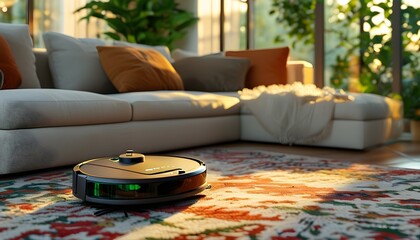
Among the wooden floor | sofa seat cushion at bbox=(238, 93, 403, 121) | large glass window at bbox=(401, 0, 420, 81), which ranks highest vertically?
large glass window at bbox=(401, 0, 420, 81)

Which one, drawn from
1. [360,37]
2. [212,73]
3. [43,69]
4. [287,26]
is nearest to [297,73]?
[212,73]

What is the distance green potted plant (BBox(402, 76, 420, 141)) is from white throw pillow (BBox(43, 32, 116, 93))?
2.49 metres

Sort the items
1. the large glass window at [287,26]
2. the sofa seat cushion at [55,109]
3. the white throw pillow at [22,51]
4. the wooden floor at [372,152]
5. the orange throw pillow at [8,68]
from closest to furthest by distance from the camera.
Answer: the sofa seat cushion at [55,109]
the orange throw pillow at [8,68]
the wooden floor at [372,152]
the white throw pillow at [22,51]
the large glass window at [287,26]

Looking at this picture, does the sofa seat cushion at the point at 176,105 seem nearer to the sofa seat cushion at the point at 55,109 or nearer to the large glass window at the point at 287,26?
the sofa seat cushion at the point at 55,109

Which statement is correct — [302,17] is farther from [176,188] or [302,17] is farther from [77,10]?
[176,188]

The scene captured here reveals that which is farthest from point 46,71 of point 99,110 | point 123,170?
point 123,170

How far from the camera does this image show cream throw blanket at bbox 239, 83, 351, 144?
3.32 meters

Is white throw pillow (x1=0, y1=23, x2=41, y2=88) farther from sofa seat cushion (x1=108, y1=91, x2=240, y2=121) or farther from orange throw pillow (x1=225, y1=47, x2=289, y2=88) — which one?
orange throw pillow (x1=225, y1=47, x2=289, y2=88)

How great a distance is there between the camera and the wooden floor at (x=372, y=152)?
9.13 ft

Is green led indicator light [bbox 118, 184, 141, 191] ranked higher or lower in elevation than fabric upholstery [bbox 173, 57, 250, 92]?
lower

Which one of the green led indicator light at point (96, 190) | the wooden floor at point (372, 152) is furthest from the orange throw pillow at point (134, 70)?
the green led indicator light at point (96, 190)

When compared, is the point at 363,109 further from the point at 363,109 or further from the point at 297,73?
the point at 297,73

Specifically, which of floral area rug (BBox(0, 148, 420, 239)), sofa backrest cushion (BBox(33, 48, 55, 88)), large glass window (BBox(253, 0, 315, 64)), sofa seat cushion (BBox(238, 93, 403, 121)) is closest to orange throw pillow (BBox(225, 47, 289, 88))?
Result: sofa seat cushion (BBox(238, 93, 403, 121))

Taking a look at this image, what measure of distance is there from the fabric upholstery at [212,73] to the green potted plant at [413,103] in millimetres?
1468
